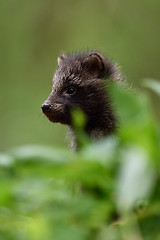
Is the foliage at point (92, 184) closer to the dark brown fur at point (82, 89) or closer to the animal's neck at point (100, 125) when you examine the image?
the animal's neck at point (100, 125)

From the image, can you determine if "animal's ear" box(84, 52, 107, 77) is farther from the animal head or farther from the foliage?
the foliage

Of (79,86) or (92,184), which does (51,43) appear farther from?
(92,184)

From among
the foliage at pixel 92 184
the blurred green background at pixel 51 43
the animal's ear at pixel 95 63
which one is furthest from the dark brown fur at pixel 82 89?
the blurred green background at pixel 51 43

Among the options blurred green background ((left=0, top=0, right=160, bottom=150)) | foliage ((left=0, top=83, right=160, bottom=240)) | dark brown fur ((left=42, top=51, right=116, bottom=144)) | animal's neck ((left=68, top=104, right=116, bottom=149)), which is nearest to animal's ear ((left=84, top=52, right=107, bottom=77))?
dark brown fur ((left=42, top=51, right=116, bottom=144))

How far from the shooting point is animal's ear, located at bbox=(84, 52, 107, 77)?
6511 millimetres

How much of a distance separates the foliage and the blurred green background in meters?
12.1

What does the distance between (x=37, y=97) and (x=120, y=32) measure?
1.75 m

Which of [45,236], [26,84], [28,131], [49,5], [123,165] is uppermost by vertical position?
[49,5]

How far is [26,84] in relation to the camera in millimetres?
14961

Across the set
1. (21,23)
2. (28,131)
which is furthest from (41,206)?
(21,23)

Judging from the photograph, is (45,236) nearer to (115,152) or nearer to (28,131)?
(115,152)

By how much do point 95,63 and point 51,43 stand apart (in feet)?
30.1

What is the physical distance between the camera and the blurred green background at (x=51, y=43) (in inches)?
563

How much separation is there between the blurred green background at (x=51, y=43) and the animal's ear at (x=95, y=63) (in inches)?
281
